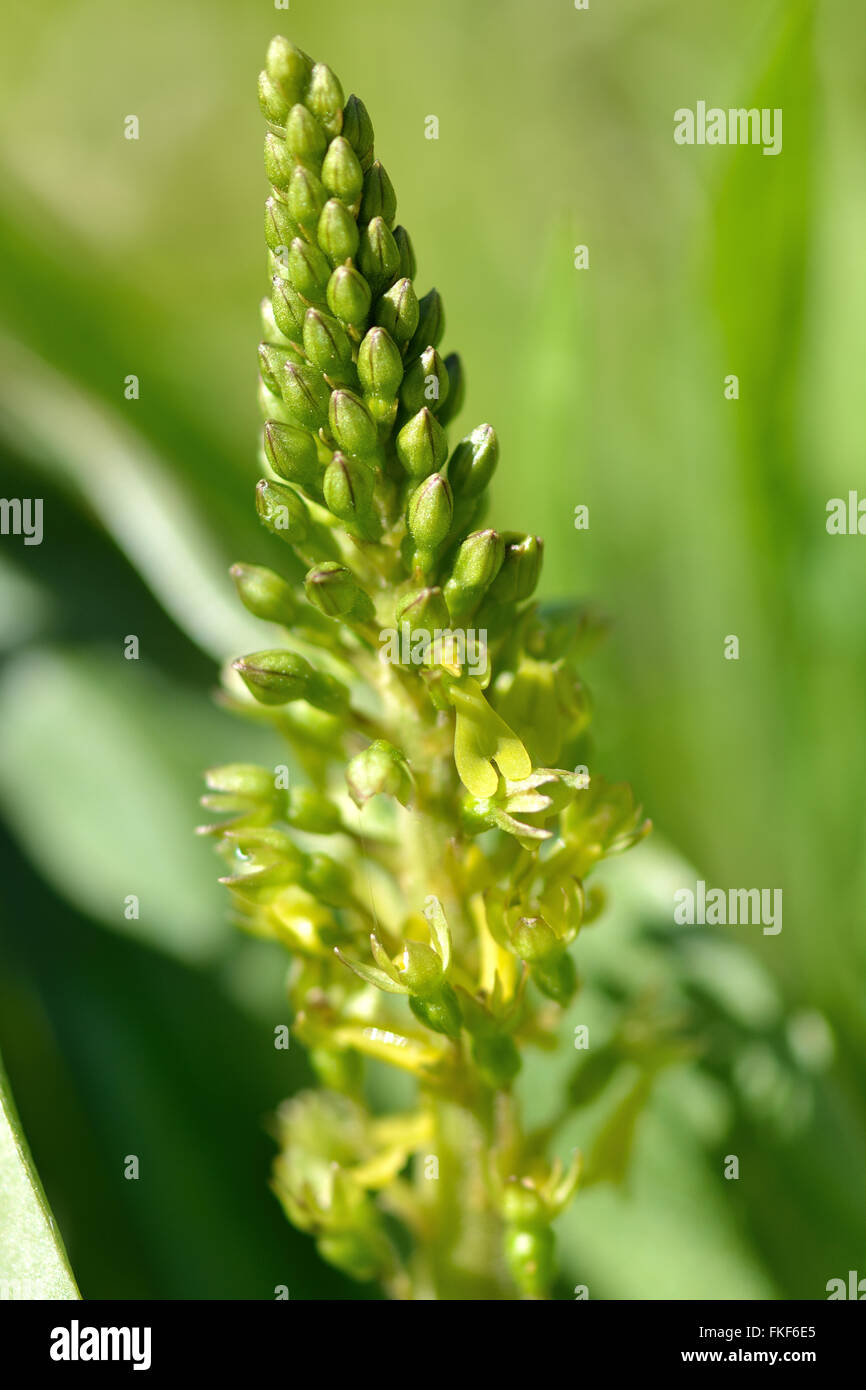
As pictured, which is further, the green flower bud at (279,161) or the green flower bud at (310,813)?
the green flower bud at (310,813)

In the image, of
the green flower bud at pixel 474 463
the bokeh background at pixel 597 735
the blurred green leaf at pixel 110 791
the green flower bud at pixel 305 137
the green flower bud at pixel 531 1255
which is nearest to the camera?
the green flower bud at pixel 305 137

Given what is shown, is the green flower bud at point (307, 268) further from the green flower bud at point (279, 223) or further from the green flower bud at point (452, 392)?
the green flower bud at point (452, 392)

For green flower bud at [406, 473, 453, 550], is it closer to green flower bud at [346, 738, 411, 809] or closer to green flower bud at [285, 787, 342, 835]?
green flower bud at [346, 738, 411, 809]

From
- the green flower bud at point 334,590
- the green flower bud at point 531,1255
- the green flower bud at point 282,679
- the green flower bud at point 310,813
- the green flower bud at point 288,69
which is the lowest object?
the green flower bud at point 531,1255

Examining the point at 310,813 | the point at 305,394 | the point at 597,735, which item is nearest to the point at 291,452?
the point at 305,394

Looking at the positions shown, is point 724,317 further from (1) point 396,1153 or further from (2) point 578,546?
(1) point 396,1153

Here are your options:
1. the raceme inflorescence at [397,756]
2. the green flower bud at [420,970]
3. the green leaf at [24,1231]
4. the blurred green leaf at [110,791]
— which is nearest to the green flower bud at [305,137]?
the raceme inflorescence at [397,756]

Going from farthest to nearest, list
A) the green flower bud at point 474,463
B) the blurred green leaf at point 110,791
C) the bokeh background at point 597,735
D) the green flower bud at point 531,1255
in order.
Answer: the blurred green leaf at point 110,791
the bokeh background at point 597,735
the green flower bud at point 531,1255
the green flower bud at point 474,463
